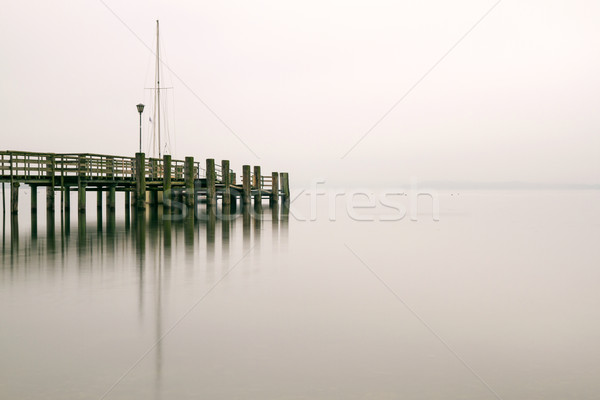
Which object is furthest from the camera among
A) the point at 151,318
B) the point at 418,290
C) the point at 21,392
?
the point at 418,290

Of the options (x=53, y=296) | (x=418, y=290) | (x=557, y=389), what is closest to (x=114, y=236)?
(x=53, y=296)

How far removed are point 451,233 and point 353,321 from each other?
16.5 metres

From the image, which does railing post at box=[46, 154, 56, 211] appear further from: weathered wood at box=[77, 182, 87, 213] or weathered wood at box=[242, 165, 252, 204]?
weathered wood at box=[242, 165, 252, 204]

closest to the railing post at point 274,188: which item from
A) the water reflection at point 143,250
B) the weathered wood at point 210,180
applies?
the weathered wood at point 210,180

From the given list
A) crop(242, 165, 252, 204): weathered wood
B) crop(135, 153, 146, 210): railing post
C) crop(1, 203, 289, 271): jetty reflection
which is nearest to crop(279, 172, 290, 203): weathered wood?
crop(242, 165, 252, 204): weathered wood

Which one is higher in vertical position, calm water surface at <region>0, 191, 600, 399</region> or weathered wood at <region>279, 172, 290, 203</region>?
weathered wood at <region>279, 172, 290, 203</region>

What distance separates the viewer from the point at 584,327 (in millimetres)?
7410

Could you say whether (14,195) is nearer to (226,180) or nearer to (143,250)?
(226,180)

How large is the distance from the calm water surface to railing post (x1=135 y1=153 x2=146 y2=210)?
1398cm

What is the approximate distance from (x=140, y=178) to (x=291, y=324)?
79.1ft

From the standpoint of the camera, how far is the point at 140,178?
29656 mm

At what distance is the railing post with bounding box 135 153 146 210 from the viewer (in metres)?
29.4

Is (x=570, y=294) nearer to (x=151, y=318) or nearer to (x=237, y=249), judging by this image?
(x=151, y=318)

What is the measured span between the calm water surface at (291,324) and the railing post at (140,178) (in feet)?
45.9
